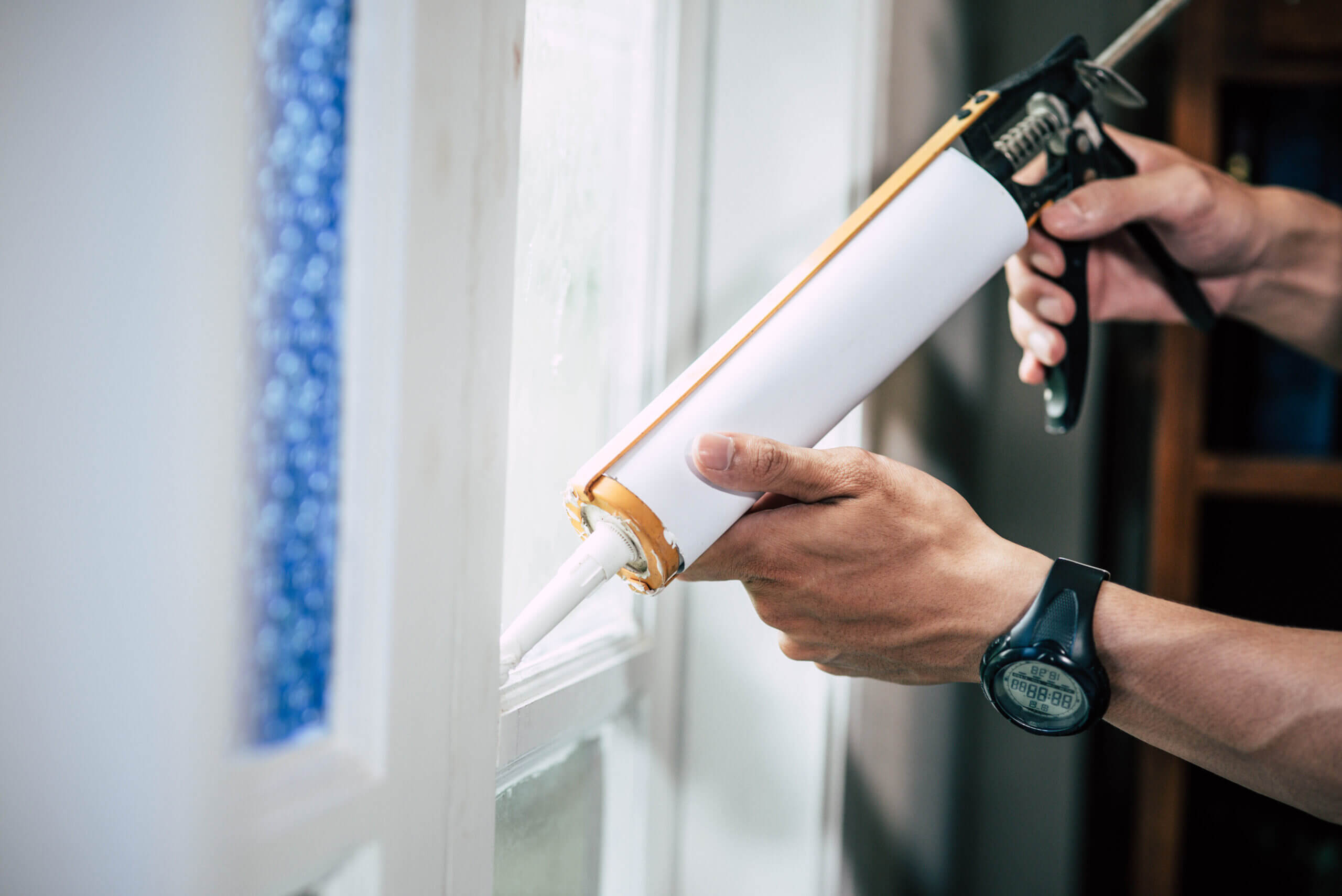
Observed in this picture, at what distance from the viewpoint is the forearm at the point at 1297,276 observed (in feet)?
2.63

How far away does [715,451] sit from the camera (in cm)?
35

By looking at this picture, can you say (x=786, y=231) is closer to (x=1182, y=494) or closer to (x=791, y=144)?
(x=791, y=144)

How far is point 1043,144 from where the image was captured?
484mm

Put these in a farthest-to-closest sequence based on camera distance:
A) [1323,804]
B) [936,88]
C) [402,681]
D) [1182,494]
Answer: [1182,494]
[936,88]
[1323,804]
[402,681]

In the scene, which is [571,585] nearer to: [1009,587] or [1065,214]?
[1009,587]

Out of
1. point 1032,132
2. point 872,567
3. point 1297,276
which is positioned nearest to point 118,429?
point 872,567

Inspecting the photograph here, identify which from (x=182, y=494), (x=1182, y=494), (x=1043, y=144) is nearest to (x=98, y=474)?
(x=182, y=494)

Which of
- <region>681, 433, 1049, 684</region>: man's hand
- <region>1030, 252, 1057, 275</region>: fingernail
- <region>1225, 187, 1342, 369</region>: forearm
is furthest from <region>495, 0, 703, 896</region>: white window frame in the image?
<region>1225, 187, 1342, 369</region>: forearm

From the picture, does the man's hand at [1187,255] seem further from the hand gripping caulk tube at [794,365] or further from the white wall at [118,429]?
the white wall at [118,429]

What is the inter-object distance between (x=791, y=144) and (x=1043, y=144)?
207 millimetres

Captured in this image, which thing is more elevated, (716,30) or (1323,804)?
(716,30)

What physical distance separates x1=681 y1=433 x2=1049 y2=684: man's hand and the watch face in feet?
0.08

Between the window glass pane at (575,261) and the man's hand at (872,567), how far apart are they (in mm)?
147

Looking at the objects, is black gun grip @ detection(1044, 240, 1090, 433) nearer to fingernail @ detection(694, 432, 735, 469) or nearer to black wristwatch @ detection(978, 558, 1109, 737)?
black wristwatch @ detection(978, 558, 1109, 737)
